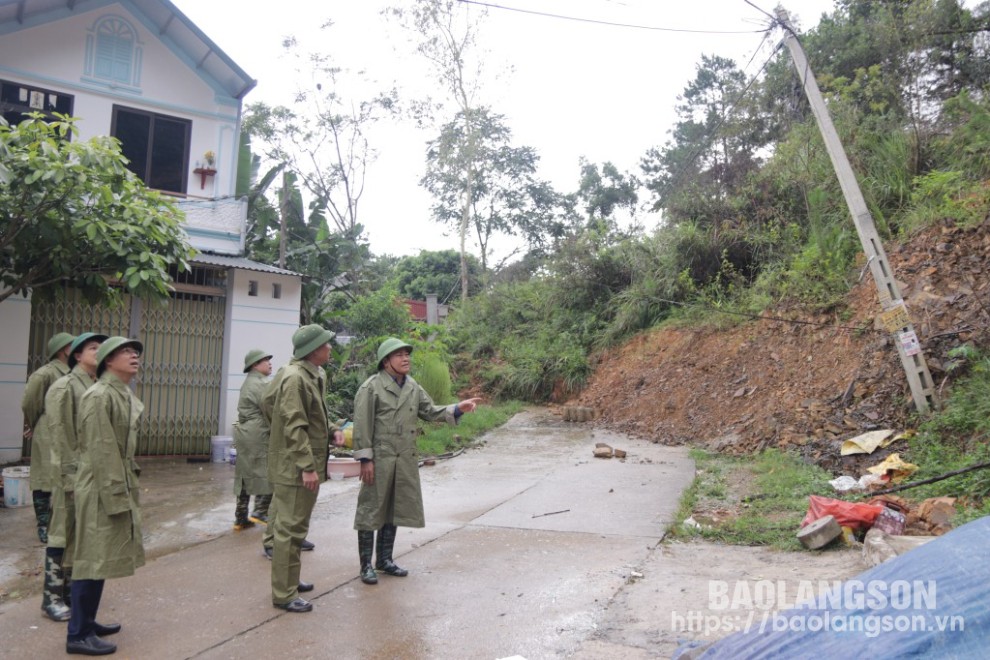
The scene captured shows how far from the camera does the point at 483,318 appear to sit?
21297 millimetres

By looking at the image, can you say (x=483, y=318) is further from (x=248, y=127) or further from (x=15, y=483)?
(x=15, y=483)

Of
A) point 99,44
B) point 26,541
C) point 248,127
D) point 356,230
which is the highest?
point 248,127

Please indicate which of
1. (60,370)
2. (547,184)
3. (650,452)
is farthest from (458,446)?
(547,184)

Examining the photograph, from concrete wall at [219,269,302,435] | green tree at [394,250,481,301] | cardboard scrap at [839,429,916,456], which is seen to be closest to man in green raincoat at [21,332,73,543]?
concrete wall at [219,269,302,435]

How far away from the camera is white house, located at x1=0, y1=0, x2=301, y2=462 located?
1021cm

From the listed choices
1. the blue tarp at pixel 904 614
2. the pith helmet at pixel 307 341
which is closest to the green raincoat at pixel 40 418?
the pith helmet at pixel 307 341

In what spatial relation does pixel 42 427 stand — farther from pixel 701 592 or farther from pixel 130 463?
pixel 701 592

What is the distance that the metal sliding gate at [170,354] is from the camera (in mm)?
9938

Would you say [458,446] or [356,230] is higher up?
[356,230]

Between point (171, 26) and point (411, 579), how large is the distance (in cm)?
1094

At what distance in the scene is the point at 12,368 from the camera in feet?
30.5

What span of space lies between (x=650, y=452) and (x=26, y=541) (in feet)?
27.5

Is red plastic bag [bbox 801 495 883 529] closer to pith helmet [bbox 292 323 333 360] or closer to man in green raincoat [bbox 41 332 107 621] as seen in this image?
pith helmet [bbox 292 323 333 360]

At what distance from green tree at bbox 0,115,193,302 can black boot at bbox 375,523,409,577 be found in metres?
4.13
